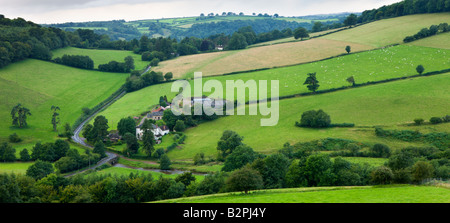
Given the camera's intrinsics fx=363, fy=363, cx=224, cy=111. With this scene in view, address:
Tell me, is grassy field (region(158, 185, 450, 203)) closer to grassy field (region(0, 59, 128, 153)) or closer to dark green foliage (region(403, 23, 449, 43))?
grassy field (region(0, 59, 128, 153))

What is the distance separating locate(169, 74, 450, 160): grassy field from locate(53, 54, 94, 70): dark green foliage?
62.2 m

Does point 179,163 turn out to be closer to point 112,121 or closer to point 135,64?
point 112,121

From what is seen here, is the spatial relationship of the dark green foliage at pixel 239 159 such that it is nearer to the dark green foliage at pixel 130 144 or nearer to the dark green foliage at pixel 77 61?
the dark green foliage at pixel 130 144

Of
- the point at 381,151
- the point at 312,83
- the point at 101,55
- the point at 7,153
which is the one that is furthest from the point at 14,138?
the point at 101,55

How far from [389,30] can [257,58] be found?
44573 mm

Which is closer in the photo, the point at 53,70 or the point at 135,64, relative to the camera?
the point at 53,70

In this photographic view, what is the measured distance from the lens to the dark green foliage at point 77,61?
4695 inches

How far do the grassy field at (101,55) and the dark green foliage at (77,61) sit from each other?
3.23m

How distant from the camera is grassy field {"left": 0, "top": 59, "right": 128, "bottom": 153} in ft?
247

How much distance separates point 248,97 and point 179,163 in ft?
99.1

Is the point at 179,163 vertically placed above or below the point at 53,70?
below
